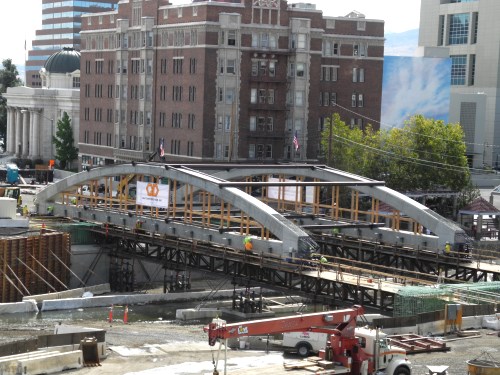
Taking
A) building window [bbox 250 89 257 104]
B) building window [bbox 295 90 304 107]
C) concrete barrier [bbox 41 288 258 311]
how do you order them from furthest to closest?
building window [bbox 295 90 304 107] → building window [bbox 250 89 257 104] → concrete barrier [bbox 41 288 258 311]

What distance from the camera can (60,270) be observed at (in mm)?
68000

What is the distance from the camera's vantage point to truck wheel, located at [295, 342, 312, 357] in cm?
4441

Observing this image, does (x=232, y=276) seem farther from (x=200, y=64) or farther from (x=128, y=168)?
(x=200, y=64)

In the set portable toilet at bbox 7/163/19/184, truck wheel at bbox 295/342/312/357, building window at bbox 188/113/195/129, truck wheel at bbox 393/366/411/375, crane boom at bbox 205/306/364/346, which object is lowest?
portable toilet at bbox 7/163/19/184

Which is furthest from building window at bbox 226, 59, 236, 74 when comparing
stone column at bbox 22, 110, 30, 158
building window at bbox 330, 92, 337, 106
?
stone column at bbox 22, 110, 30, 158

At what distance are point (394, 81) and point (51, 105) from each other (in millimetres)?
45268

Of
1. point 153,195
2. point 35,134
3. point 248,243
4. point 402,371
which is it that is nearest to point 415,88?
point 35,134

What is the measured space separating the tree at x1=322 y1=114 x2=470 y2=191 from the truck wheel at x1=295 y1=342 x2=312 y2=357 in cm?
5427

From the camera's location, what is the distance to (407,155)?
101 m

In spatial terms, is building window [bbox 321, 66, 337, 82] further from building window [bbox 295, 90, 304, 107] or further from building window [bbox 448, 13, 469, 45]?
building window [bbox 448, 13, 469, 45]

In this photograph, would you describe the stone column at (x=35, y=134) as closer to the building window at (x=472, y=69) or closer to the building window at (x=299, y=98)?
the building window at (x=299, y=98)

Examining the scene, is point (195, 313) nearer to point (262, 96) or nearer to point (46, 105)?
point (262, 96)

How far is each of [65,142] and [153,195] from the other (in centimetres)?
7567

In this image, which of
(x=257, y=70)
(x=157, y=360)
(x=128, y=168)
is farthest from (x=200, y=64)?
(x=157, y=360)
